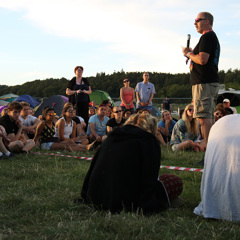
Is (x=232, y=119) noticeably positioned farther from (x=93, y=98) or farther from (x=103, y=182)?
(x=93, y=98)

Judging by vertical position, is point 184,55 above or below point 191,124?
above

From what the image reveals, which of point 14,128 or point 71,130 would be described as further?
point 71,130

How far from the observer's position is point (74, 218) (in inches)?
123

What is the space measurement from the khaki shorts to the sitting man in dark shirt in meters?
3.75

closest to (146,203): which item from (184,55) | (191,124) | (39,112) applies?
(184,55)

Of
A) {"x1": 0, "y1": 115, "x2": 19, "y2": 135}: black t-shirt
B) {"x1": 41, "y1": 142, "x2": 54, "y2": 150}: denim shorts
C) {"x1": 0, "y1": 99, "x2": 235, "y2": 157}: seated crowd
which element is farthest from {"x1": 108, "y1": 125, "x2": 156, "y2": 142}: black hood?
{"x1": 41, "y1": 142, "x2": 54, "y2": 150}: denim shorts

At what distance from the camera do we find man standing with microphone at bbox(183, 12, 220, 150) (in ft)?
18.3

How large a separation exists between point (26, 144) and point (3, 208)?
14.6 ft

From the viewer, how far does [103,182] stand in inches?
131

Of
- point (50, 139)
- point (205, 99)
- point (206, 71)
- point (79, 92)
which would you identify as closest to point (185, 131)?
point (205, 99)

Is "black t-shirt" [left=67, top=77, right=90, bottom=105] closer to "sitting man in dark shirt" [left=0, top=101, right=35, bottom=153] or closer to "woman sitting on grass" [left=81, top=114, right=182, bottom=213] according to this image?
"sitting man in dark shirt" [left=0, top=101, right=35, bottom=153]

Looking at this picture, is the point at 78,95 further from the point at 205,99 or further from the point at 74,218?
the point at 74,218

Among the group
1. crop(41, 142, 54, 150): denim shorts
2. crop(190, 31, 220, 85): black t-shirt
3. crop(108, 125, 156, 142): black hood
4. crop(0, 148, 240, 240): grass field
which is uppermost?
crop(190, 31, 220, 85): black t-shirt

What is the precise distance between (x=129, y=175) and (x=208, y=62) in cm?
309
